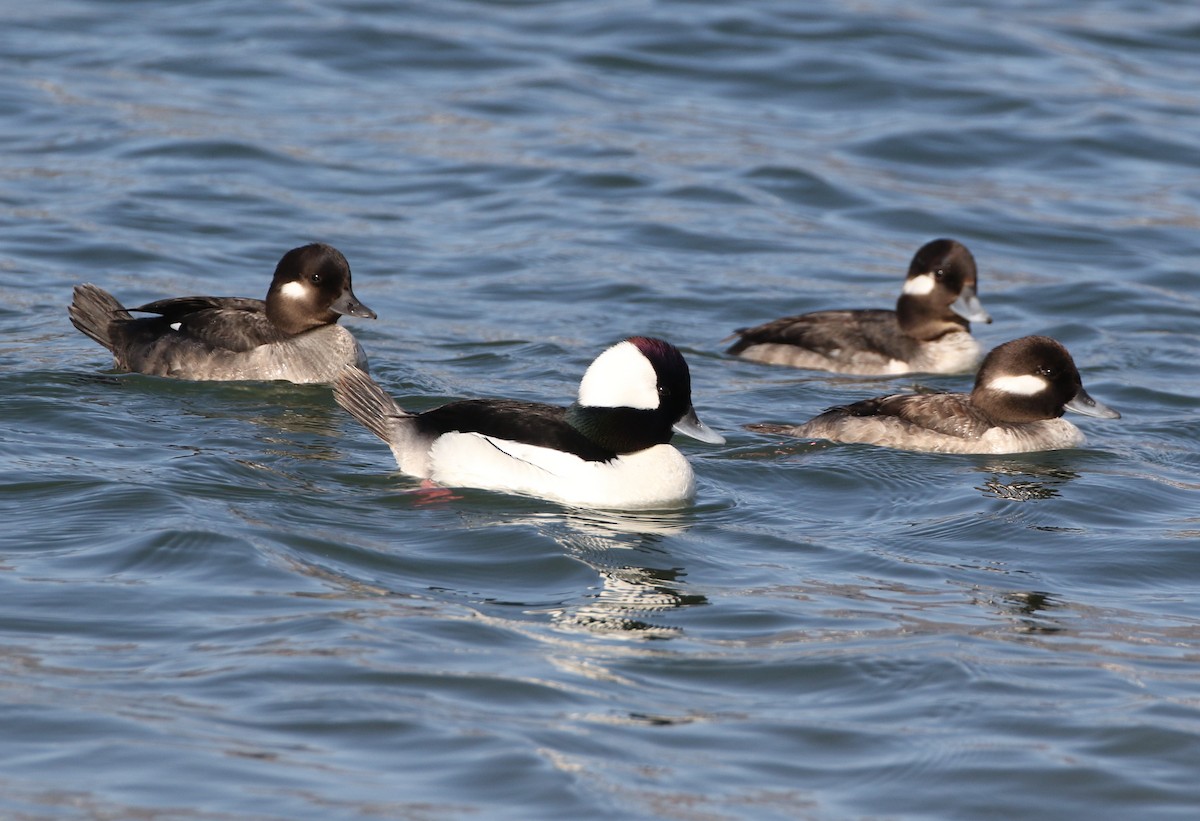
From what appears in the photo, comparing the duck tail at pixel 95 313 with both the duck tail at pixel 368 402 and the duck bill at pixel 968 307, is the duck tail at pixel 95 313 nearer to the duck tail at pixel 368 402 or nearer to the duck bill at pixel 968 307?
the duck tail at pixel 368 402

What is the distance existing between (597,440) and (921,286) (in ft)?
17.4

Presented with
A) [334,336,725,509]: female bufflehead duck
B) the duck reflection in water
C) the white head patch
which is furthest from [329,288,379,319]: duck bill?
the duck reflection in water

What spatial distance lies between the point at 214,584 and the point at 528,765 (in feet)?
7.65

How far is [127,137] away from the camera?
1948 centimetres

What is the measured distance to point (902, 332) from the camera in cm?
1419

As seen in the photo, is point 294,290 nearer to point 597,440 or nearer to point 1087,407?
point 597,440

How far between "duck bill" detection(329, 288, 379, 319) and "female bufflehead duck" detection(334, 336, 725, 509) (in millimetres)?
2850

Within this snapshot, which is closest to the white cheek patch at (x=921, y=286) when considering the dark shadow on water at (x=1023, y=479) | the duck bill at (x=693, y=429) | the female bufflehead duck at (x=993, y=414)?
the female bufflehead duck at (x=993, y=414)

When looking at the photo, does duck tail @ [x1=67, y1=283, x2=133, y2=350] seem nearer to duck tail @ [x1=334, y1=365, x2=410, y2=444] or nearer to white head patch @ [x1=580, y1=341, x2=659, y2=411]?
duck tail @ [x1=334, y1=365, x2=410, y2=444]

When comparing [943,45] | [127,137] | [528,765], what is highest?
[943,45]

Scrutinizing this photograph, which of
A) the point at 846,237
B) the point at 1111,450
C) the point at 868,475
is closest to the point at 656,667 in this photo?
the point at 868,475

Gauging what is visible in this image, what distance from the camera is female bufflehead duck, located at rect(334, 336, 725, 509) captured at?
9508 mm

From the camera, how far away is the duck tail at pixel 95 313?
41.4 ft

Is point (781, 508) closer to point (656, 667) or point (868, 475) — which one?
point (868, 475)
